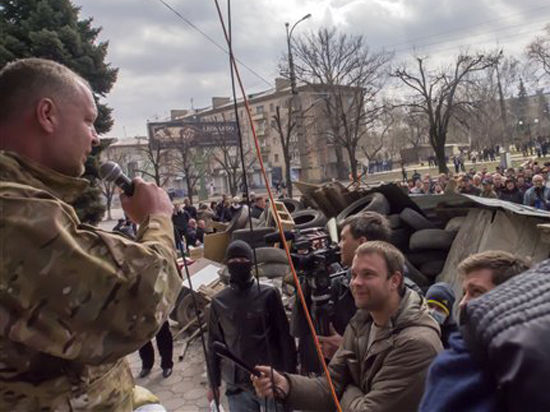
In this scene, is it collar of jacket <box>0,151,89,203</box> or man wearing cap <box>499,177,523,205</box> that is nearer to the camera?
collar of jacket <box>0,151,89,203</box>

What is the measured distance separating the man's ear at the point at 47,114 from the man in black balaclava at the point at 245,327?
100.0 inches

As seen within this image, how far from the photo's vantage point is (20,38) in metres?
11.9

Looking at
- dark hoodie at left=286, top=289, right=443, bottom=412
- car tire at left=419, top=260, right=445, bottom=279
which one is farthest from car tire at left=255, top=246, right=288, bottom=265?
dark hoodie at left=286, top=289, right=443, bottom=412

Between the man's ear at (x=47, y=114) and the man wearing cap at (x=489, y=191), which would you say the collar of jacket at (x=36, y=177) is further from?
the man wearing cap at (x=489, y=191)

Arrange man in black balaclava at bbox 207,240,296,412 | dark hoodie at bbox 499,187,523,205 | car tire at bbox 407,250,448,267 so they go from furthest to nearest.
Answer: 1. dark hoodie at bbox 499,187,523,205
2. car tire at bbox 407,250,448,267
3. man in black balaclava at bbox 207,240,296,412

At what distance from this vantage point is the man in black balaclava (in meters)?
3.52

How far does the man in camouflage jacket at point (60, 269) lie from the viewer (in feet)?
3.20

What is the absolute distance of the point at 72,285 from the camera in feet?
3.27

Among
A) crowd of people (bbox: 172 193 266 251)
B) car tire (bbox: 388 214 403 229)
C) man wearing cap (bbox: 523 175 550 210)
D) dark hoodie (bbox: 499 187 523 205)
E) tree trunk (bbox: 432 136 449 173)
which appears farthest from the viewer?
tree trunk (bbox: 432 136 449 173)

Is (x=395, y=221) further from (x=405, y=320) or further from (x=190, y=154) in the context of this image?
(x=190, y=154)

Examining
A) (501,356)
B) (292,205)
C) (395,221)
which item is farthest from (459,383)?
(292,205)

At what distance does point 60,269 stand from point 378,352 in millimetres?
1651

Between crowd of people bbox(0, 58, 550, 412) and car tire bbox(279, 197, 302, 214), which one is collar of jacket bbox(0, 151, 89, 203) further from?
car tire bbox(279, 197, 302, 214)

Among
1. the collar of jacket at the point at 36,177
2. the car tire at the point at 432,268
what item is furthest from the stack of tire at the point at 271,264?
the collar of jacket at the point at 36,177
